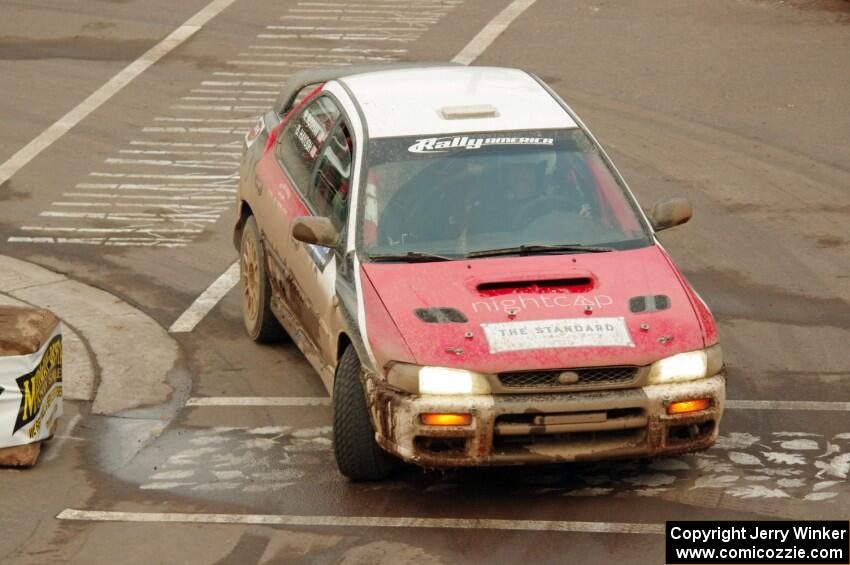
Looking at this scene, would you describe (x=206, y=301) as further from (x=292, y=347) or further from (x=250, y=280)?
(x=292, y=347)

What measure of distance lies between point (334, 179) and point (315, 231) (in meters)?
0.75

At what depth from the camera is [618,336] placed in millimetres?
8305

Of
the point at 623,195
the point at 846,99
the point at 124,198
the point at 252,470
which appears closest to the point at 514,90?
the point at 623,195

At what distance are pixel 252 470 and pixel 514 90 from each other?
A: 2.88m

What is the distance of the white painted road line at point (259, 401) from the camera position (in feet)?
33.7

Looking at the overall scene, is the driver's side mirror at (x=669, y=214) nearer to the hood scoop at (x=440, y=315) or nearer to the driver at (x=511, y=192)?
the driver at (x=511, y=192)

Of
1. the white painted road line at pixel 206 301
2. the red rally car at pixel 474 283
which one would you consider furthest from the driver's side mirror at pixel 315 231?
the white painted road line at pixel 206 301

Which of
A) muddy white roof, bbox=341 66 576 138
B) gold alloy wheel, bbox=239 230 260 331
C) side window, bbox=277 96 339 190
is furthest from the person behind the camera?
gold alloy wheel, bbox=239 230 260 331

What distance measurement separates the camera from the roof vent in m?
9.88

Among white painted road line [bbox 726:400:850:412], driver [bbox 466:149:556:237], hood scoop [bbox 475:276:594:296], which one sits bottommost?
white painted road line [bbox 726:400:850:412]

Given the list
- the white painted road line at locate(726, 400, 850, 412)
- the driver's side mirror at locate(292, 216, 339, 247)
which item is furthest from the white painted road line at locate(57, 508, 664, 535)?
the white painted road line at locate(726, 400, 850, 412)

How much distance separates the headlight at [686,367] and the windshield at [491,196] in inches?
40.7

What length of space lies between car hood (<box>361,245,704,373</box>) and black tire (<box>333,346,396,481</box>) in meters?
A: 0.30

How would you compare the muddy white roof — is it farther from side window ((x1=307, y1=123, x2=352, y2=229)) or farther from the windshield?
side window ((x1=307, y1=123, x2=352, y2=229))
